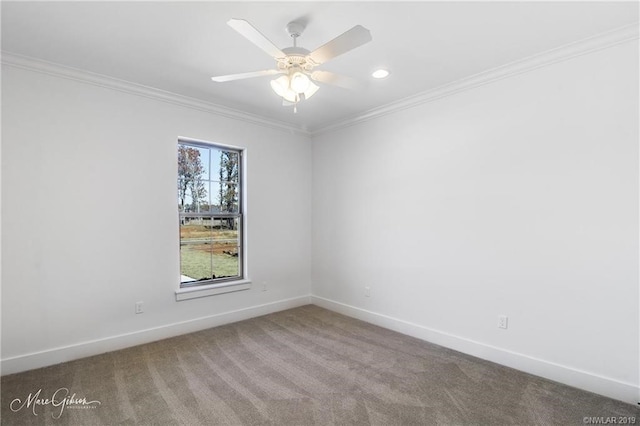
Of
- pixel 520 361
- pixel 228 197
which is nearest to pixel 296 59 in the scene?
pixel 228 197

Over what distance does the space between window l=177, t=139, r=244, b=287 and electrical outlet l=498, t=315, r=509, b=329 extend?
2.93 m

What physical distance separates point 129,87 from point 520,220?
151 inches

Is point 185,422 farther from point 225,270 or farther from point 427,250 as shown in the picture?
point 427,250

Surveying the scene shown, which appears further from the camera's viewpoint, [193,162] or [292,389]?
[193,162]

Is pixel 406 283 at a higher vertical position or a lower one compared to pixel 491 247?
lower

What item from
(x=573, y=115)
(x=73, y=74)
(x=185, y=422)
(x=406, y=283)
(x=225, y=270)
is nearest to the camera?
(x=185, y=422)

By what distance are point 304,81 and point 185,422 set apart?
7.64 ft

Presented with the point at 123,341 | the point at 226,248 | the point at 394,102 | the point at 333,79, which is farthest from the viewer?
the point at 226,248

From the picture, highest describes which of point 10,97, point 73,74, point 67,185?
point 73,74

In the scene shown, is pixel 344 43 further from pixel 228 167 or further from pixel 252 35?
pixel 228 167

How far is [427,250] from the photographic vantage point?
3.43 m

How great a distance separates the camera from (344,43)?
182cm

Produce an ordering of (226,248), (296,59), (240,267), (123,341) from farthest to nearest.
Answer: (240,267), (226,248), (123,341), (296,59)

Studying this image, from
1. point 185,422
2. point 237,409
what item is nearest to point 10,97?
point 185,422
